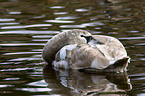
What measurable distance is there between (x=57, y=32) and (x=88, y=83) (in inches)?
211

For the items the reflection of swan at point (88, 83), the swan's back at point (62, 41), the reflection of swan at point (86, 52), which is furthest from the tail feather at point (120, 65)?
the swan's back at point (62, 41)

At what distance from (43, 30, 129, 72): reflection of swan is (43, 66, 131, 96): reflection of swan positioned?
0.16 m

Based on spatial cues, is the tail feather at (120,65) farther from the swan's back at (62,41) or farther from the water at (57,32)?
the swan's back at (62,41)

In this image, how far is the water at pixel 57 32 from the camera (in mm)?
6348

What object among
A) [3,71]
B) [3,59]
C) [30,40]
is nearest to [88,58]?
[3,71]

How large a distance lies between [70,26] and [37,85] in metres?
6.44

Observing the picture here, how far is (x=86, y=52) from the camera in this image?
7.16 m

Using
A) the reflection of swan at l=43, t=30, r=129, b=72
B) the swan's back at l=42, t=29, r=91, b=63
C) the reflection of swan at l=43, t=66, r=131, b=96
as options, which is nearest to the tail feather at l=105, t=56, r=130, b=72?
the reflection of swan at l=43, t=30, r=129, b=72

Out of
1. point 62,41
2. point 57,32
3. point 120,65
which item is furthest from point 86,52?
point 57,32

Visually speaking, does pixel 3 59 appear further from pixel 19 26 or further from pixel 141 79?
pixel 19 26

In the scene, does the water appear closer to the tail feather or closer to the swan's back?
the tail feather

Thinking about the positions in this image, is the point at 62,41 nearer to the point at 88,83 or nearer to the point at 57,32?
the point at 88,83

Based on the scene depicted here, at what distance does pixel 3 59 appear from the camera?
27.8ft

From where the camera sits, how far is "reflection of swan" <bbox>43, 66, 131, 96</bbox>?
6033 millimetres
